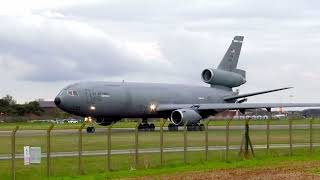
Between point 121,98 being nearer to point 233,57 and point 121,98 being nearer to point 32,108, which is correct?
point 233,57

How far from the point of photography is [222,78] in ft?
213

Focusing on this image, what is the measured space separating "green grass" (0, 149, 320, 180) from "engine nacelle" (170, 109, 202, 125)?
2358 centimetres

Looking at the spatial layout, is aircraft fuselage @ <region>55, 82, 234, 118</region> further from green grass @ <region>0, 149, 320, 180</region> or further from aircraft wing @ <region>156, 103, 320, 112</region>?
green grass @ <region>0, 149, 320, 180</region>

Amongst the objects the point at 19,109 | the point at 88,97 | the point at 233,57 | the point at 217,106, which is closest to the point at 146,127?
the point at 217,106

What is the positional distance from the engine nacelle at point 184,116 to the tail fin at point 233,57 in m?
14.1

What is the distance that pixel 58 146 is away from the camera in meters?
33.4

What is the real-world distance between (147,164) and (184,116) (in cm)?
2855

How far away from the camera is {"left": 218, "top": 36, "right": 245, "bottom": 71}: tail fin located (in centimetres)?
6762

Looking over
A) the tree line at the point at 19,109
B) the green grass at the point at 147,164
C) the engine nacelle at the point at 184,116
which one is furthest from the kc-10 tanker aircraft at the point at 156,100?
the tree line at the point at 19,109

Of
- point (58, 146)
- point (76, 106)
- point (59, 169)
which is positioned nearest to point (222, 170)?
point (59, 169)

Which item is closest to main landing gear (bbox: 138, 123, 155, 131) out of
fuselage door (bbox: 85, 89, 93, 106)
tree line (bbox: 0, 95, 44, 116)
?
fuselage door (bbox: 85, 89, 93, 106)

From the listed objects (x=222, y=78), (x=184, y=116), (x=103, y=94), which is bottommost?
(x=184, y=116)

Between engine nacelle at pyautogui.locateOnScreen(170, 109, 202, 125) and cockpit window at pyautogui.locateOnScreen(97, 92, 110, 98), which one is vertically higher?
cockpit window at pyautogui.locateOnScreen(97, 92, 110, 98)

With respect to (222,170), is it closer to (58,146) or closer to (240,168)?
(240,168)
